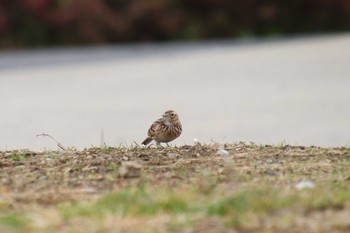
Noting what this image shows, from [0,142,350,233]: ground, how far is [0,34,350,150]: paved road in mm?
5713

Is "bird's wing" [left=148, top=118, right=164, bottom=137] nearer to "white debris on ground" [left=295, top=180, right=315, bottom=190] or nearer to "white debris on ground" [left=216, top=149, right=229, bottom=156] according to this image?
"white debris on ground" [left=216, top=149, right=229, bottom=156]

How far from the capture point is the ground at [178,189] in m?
5.32

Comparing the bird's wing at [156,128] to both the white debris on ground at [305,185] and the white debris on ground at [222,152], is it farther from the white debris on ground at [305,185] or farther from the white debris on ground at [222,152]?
the white debris on ground at [305,185]

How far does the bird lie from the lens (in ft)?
28.6

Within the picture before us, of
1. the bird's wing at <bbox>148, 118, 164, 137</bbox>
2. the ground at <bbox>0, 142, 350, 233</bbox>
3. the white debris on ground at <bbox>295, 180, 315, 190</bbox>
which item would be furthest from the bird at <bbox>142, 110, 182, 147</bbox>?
the white debris on ground at <bbox>295, 180, 315, 190</bbox>

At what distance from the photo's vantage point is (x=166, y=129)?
8.70 meters

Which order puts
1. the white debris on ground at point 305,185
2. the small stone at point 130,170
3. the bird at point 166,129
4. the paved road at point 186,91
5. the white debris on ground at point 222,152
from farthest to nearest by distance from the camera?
the paved road at point 186,91
the bird at point 166,129
the white debris on ground at point 222,152
the small stone at point 130,170
the white debris on ground at point 305,185

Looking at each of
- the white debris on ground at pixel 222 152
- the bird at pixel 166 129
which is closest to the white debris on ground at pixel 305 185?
the white debris on ground at pixel 222 152

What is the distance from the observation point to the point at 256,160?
720 centimetres

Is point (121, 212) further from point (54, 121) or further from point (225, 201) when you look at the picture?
point (54, 121)

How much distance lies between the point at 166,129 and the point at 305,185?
8.85ft

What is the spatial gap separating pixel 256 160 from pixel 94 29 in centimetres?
2409

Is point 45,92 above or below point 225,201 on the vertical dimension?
above

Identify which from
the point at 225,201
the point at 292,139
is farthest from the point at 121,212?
the point at 292,139
